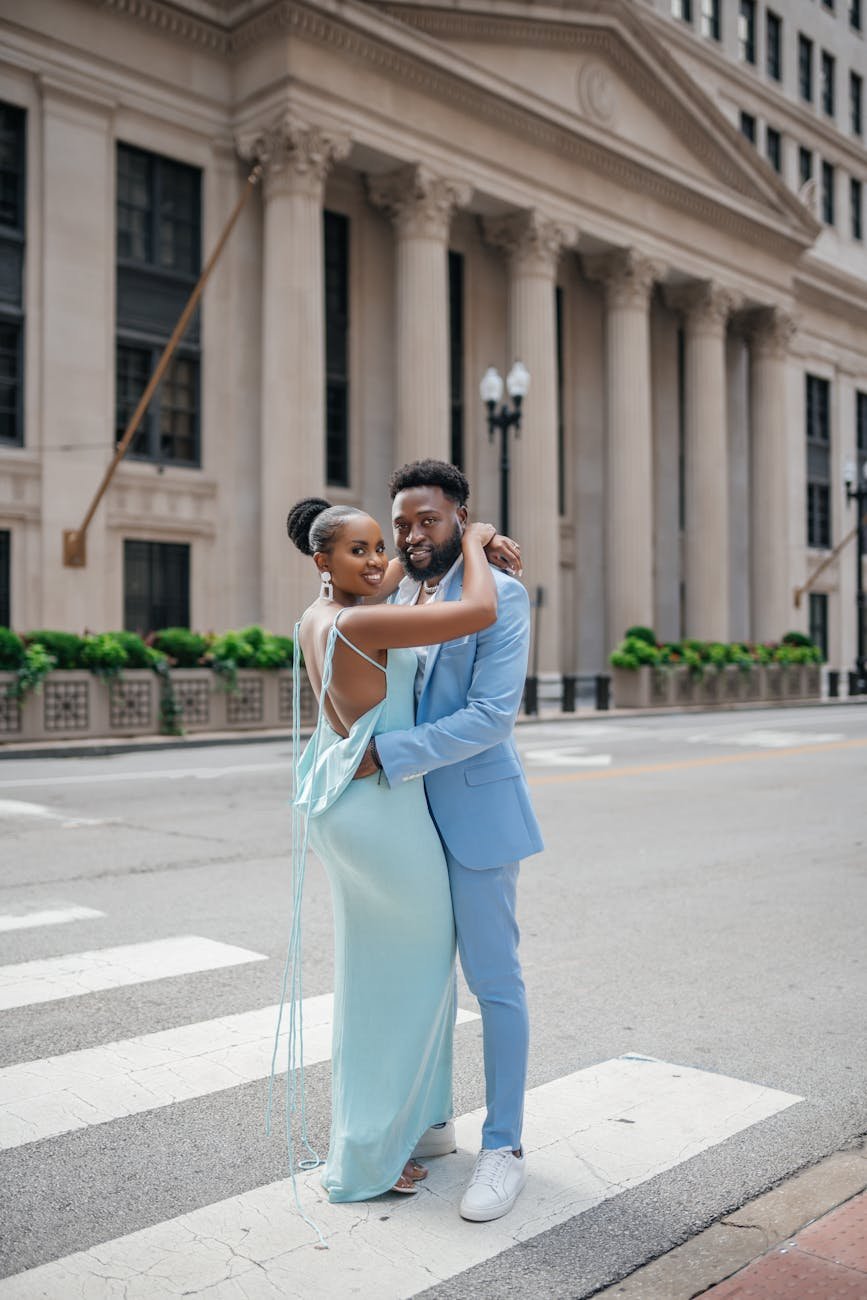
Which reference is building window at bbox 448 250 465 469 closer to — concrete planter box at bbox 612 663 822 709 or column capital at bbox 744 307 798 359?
concrete planter box at bbox 612 663 822 709

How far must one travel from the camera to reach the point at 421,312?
32219mm

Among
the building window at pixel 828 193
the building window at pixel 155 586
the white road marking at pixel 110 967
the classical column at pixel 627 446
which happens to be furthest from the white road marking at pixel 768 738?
the building window at pixel 828 193

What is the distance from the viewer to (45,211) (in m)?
27.1

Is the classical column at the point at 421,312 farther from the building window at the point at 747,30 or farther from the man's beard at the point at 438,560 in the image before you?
the man's beard at the point at 438,560

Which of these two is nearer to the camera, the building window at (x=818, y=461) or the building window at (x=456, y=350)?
the building window at (x=456, y=350)

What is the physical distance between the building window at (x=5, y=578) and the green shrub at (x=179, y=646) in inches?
265

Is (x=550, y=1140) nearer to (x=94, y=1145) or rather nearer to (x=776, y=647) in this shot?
(x=94, y=1145)

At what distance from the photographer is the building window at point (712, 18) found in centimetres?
4778

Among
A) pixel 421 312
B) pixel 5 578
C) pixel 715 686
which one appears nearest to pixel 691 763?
pixel 5 578

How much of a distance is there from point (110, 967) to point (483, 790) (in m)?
3.28

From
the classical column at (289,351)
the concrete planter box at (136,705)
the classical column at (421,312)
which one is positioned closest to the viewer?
the concrete planter box at (136,705)

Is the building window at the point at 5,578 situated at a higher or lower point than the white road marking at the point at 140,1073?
higher

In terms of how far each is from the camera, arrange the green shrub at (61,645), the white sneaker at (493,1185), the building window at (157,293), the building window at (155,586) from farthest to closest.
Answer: the building window at (155,586)
the building window at (157,293)
the green shrub at (61,645)
the white sneaker at (493,1185)

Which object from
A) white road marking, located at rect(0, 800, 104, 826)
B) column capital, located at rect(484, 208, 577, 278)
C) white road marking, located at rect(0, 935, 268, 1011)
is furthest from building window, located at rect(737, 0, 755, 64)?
white road marking, located at rect(0, 935, 268, 1011)
